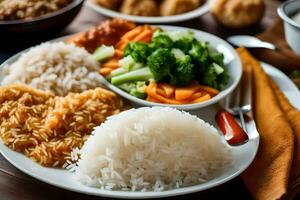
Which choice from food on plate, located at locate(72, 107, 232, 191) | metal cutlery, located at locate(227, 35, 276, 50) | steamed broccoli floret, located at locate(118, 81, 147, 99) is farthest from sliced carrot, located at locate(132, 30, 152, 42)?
food on plate, located at locate(72, 107, 232, 191)

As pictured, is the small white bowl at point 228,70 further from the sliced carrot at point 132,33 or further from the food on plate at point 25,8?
the food on plate at point 25,8

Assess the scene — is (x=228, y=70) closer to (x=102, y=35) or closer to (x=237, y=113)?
(x=237, y=113)

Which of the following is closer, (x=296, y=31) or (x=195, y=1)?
(x=296, y=31)

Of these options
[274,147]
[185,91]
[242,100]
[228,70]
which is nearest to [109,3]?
[228,70]

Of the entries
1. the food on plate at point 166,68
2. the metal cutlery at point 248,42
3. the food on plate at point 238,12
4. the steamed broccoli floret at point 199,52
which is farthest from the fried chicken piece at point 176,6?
the steamed broccoli floret at point 199,52

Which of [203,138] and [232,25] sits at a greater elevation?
[203,138]

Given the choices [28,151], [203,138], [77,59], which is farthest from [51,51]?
[203,138]

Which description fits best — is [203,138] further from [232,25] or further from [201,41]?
[232,25]
